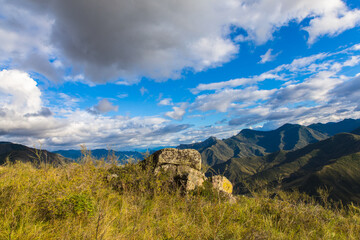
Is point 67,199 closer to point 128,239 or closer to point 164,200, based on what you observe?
point 128,239

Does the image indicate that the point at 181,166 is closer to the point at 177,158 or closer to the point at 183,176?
the point at 183,176

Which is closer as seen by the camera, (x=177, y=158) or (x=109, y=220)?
(x=109, y=220)

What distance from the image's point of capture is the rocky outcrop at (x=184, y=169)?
10406mm

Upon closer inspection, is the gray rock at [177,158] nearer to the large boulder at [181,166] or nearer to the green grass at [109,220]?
the large boulder at [181,166]

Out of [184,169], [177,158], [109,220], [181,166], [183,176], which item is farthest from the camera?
[177,158]

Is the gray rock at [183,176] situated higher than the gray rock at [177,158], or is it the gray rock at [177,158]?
the gray rock at [177,158]

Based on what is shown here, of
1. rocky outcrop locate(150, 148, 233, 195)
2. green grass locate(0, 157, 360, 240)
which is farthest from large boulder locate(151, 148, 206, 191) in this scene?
green grass locate(0, 157, 360, 240)

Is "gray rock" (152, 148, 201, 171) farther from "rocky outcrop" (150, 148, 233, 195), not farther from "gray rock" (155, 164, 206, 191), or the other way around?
"gray rock" (155, 164, 206, 191)

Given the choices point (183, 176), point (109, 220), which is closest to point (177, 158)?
point (183, 176)

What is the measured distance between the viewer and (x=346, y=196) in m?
174

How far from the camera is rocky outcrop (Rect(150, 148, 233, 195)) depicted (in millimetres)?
10406

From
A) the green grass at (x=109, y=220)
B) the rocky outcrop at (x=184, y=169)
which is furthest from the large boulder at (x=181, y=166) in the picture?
the green grass at (x=109, y=220)

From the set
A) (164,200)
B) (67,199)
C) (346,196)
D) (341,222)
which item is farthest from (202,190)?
(346,196)

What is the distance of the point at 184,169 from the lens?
37.8 ft
